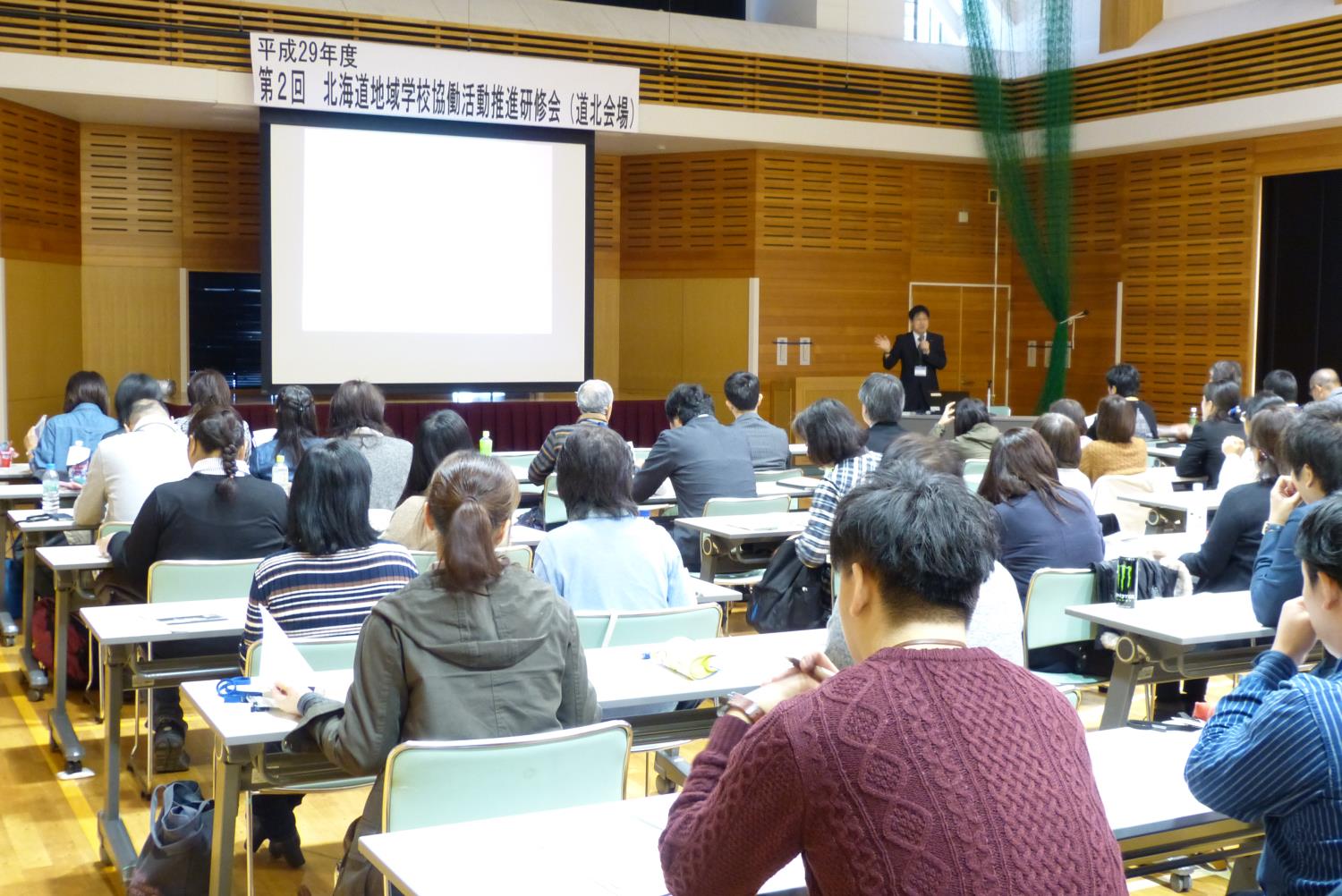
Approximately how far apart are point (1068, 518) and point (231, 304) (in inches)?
381

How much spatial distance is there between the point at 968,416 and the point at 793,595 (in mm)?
2761

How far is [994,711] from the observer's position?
1513mm

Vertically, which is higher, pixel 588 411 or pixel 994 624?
pixel 588 411

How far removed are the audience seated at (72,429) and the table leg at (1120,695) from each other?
510cm

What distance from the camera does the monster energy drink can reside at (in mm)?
3986

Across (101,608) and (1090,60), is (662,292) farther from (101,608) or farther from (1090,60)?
(101,608)

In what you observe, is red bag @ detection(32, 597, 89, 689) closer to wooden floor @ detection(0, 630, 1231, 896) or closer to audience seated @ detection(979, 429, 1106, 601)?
wooden floor @ detection(0, 630, 1231, 896)

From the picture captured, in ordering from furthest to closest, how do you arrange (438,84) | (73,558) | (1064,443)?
1. (438,84)
2. (1064,443)
3. (73,558)

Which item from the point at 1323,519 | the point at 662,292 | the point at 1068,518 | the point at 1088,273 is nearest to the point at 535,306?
the point at 662,292

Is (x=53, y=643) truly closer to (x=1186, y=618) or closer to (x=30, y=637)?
(x=30, y=637)

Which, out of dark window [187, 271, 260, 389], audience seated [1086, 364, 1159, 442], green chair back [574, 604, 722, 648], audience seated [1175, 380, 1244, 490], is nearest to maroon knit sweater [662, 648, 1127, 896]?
green chair back [574, 604, 722, 648]

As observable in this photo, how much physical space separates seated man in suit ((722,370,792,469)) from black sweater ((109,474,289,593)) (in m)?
2.93

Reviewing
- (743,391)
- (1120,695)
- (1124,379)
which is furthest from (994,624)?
(1124,379)

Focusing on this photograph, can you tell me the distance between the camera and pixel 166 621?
3.81 meters
